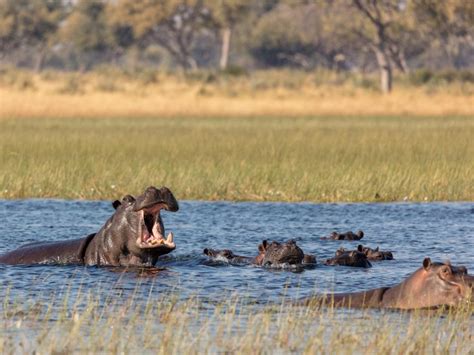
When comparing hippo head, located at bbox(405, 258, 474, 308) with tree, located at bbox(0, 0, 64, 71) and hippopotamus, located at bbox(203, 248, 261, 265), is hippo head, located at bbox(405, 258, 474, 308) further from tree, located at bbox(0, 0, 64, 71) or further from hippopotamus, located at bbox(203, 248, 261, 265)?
tree, located at bbox(0, 0, 64, 71)

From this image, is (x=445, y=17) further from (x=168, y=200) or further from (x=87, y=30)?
(x=168, y=200)

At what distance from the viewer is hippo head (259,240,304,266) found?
12789 millimetres

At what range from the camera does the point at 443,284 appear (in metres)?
10.0

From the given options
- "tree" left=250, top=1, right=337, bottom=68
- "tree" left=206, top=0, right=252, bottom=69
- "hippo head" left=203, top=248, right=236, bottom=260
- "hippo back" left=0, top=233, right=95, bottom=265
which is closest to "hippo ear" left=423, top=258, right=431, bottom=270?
"hippo head" left=203, top=248, right=236, bottom=260

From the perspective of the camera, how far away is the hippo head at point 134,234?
12414 millimetres

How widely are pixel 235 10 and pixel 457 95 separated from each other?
1239 inches

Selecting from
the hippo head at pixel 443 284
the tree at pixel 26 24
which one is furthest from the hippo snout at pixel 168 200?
the tree at pixel 26 24

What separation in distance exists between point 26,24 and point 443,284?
262 feet

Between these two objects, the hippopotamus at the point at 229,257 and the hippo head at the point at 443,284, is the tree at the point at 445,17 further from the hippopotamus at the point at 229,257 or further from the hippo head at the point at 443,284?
the hippo head at the point at 443,284

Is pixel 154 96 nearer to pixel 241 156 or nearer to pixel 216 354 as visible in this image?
pixel 241 156

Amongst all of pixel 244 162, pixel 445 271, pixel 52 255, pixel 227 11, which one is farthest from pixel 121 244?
pixel 227 11

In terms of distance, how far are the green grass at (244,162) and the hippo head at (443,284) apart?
424 inches

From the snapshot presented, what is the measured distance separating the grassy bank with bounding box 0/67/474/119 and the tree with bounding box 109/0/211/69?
15985mm

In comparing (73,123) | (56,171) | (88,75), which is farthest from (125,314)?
(88,75)
